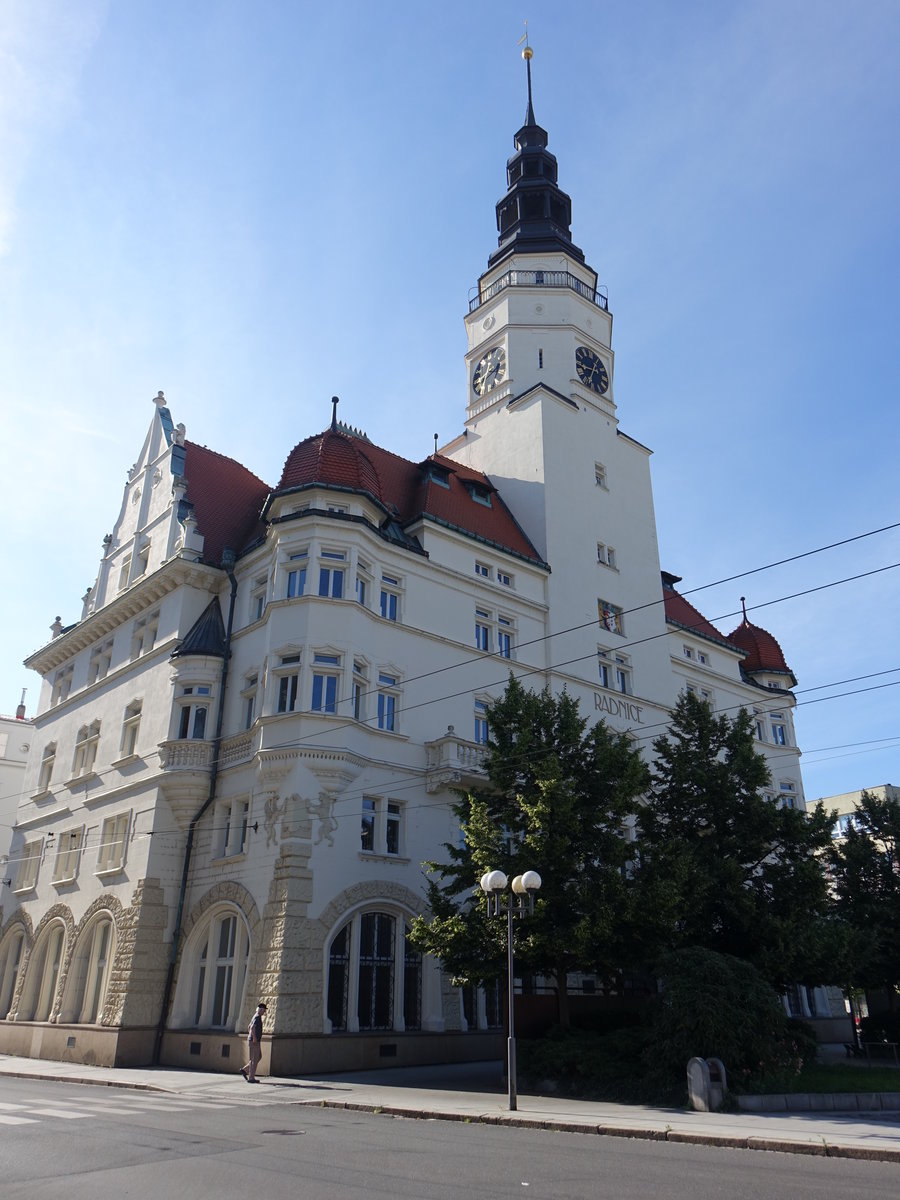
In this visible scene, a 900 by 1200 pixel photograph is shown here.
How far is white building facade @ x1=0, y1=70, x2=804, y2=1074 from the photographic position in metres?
25.2

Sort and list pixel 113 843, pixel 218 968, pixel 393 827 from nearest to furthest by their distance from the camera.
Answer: pixel 218 968 < pixel 393 827 < pixel 113 843

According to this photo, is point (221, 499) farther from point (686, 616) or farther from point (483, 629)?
point (686, 616)

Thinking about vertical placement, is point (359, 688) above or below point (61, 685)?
below

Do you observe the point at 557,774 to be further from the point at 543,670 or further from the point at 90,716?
the point at 90,716

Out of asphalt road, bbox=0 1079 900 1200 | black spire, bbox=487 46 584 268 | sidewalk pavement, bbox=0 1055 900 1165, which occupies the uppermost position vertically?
black spire, bbox=487 46 584 268

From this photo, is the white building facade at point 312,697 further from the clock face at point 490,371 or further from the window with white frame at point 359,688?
the clock face at point 490,371

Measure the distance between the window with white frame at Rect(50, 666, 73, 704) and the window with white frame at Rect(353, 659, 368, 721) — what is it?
1829cm

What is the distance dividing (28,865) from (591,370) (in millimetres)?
32894

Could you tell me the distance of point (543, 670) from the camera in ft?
111

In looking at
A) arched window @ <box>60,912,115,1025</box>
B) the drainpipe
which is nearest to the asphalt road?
the drainpipe

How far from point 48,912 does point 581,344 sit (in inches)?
1308

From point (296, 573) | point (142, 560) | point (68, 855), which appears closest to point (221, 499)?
point (142, 560)

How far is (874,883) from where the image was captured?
109 feet

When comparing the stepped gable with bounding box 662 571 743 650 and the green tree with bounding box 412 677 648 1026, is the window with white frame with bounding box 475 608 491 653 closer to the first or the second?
the green tree with bounding box 412 677 648 1026
